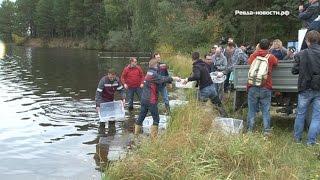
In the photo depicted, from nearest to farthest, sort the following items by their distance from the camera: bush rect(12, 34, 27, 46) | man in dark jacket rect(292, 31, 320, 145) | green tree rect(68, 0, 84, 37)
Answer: man in dark jacket rect(292, 31, 320, 145), green tree rect(68, 0, 84, 37), bush rect(12, 34, 27, 46)

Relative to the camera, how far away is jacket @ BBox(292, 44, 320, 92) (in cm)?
865

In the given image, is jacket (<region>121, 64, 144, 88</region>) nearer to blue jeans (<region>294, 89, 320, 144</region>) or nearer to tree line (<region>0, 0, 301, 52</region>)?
blue jeans (<region>294, 89, 320, 144</region>)

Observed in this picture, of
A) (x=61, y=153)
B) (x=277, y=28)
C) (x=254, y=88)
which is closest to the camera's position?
(x=254, y=88)

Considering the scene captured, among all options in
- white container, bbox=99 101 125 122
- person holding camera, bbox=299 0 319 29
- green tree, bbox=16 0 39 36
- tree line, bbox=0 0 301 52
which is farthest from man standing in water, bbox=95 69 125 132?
green tree, bbox=16 0 39 36

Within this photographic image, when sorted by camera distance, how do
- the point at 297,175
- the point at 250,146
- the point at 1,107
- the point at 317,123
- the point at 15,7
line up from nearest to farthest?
the point at 297,175 → the point at 250,146 → the point at 317,123 → the point at 1,107 → the point at 15,7

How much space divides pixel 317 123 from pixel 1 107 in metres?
11.8

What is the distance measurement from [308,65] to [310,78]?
0.23 metres

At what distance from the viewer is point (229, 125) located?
377 inches

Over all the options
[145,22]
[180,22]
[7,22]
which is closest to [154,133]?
[180,22]

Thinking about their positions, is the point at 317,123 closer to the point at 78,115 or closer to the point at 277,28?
the point at 78,115

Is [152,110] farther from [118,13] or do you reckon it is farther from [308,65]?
[118,13]

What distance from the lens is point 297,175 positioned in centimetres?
697

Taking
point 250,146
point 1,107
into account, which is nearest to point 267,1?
point 1,107

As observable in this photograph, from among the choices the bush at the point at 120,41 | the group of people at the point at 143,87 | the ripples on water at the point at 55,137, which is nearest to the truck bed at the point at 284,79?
the group of people at the point at 143,87
